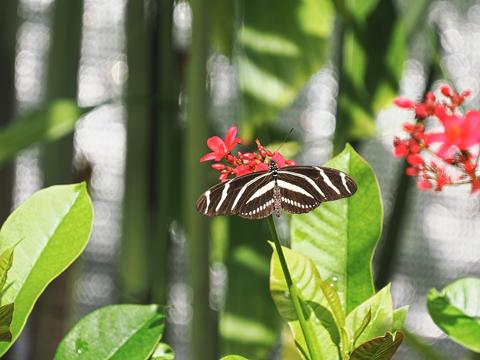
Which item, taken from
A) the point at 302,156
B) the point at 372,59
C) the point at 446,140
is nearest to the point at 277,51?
the point at 372,59

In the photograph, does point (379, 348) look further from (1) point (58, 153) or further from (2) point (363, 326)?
(1) point (58, 153)

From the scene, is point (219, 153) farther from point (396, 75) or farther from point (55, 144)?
point (55, 144)

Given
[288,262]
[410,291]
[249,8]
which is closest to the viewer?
[288,262]

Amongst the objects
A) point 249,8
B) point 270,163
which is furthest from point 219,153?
point 249,8

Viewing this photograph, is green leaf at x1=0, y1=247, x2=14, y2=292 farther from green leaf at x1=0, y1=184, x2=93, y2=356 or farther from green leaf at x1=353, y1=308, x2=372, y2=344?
green leaf at x1=353, y1=308, x2=372, y2=344

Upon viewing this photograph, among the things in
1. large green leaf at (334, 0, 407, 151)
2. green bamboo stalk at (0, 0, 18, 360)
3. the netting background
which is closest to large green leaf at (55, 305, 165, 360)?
large green leaf at (334, 0, 407, 151)

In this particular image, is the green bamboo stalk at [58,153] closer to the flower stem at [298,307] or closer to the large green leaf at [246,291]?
the large green leaf at [246,291]

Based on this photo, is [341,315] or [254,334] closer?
[341,315]
